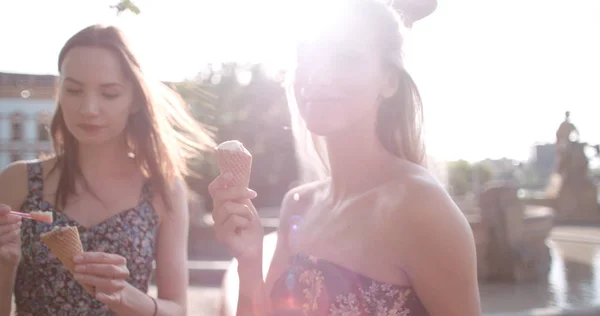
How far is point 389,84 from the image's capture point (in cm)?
175

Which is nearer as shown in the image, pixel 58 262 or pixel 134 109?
pixel 58 262

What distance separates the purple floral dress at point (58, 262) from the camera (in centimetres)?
223

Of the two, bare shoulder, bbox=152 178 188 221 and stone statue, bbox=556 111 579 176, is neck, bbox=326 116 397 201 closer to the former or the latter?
bare shoulder, bbox=152 178 188 221

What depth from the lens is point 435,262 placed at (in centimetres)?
151

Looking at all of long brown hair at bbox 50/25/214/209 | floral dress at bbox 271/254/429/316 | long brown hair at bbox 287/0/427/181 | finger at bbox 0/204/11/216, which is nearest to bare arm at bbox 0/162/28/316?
long brown hair at bbox 50/25/214/209

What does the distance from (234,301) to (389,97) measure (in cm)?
89

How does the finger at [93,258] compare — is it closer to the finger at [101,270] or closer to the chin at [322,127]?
the finger at [101,270]

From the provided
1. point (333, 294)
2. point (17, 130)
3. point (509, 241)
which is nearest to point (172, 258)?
point (333, 294)

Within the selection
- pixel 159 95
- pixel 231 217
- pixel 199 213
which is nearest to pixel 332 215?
pixel 231 217

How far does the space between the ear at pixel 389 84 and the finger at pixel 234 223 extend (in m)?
0.56

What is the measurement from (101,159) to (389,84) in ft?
4.47

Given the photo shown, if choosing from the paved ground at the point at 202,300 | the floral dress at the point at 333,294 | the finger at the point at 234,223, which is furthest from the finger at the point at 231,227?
the paved ground at the point at 202,300

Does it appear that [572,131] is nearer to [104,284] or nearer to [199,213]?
[199,213]

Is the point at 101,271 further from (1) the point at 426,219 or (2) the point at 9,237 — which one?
(1) the point at 426,219
